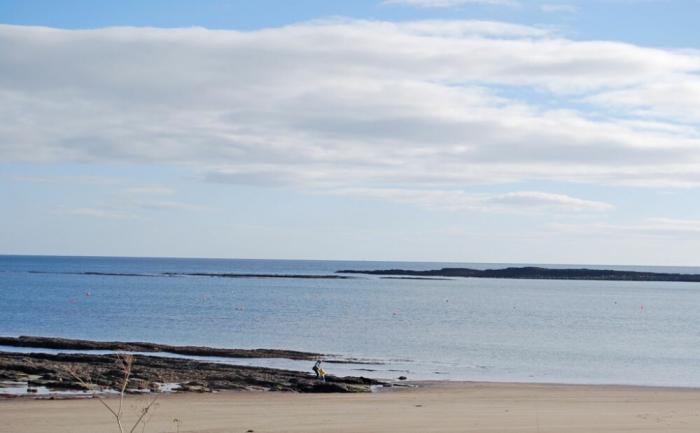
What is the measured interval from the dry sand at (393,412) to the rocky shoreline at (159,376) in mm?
1280

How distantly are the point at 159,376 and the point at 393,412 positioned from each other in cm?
1005

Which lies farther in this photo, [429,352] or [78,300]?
[78,300]

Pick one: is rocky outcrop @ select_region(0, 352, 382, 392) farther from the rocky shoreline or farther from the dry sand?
the dry sand

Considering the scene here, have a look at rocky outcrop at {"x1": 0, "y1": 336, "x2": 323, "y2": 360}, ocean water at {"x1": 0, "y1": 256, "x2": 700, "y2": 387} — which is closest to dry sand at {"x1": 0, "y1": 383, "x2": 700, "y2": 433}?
ocean water at {"x1": 0, "y1": 256, "x2": 700, "y2": 387}

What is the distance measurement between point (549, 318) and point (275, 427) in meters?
53.5

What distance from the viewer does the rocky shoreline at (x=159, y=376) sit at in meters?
27.8

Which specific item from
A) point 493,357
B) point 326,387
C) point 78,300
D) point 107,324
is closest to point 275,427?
point 326,387

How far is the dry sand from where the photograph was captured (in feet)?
66.3

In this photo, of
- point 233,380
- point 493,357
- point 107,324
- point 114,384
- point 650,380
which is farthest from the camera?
point 107,324

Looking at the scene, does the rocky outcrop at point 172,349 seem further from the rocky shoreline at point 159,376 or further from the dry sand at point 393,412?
the dry sand at point 393,412

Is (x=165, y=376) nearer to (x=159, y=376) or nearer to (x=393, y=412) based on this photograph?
(x=159, y=376)

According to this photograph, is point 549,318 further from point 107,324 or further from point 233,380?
point 233,380

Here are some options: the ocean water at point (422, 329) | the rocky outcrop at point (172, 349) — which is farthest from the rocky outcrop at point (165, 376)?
the rocky outcrop at point (172, 349)

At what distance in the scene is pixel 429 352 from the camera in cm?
4416
